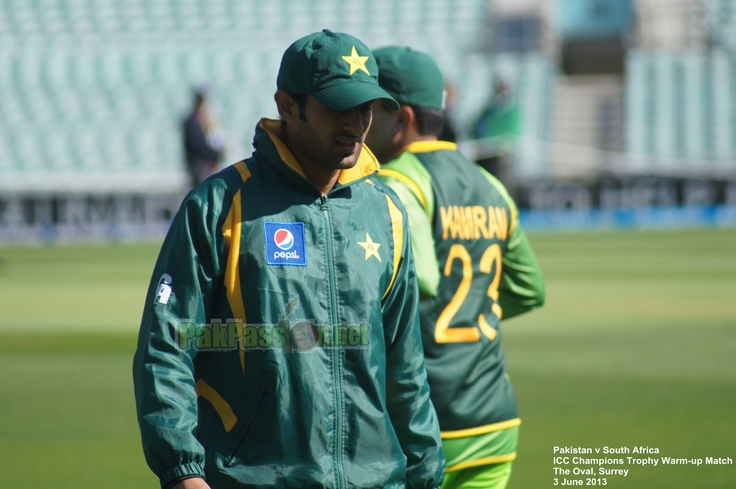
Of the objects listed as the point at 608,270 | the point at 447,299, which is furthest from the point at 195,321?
the point at 608,270

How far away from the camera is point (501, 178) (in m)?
21.7

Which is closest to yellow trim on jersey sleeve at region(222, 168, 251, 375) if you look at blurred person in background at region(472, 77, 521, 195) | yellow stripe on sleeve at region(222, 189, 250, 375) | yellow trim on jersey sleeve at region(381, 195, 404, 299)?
yellow stripe on sleeve at region(222, 189, 250, 375)

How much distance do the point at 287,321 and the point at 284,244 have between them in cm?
20

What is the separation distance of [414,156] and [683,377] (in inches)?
194

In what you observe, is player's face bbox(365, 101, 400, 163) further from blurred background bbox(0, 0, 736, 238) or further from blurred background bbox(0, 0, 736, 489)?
blurred background bbox(0, 0, 736, 238)

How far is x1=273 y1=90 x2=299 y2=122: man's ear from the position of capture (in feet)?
9.11

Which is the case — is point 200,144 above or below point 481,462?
above

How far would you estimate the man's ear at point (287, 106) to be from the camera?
2.78 metres

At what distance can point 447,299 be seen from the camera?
3.77 metres

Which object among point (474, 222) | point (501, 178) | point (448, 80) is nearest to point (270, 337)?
point (474, 222)

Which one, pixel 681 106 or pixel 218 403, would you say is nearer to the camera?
pixel 218 403

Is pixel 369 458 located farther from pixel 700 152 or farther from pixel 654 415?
pixel 700 152

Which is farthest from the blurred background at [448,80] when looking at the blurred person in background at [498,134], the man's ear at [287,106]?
the man's ear at [287,106]

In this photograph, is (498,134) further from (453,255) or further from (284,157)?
(284,157)
